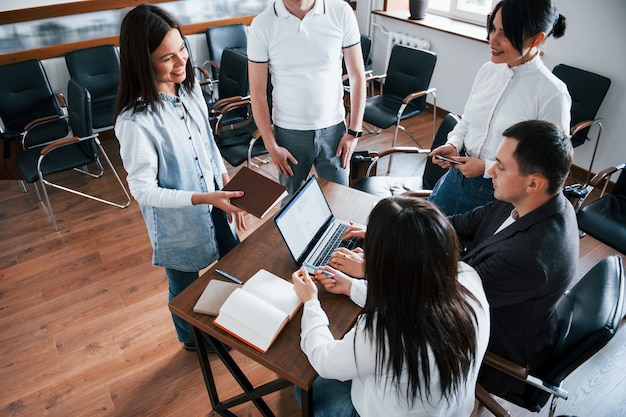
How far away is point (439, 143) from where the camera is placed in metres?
2.61

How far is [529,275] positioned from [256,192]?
0.96 meters

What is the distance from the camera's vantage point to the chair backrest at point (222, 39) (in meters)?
4.46

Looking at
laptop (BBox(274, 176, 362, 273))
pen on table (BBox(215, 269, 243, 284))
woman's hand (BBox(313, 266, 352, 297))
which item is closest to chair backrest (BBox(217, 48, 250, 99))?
laptop (BBox(274, 176, 362, 273))

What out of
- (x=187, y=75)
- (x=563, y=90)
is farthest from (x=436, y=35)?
(x=187, y=75)

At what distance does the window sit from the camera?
440 centimetres

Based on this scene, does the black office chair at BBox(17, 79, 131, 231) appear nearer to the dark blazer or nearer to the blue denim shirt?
the blue denim shirt

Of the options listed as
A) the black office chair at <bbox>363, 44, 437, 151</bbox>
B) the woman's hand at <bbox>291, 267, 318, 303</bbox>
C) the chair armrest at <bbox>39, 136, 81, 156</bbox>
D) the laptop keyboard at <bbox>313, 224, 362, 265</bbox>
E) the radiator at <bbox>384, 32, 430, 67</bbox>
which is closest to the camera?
the woman's hand at <bbox>291, 267, 318, 303</bbox>

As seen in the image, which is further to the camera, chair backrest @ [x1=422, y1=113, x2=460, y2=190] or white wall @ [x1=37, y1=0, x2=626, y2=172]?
white wall @ [x1=37, y1=0, x2=626, y2=172]

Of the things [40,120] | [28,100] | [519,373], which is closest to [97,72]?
[28,100]

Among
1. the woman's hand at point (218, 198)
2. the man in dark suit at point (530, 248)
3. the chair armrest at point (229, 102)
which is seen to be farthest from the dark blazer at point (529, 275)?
the chair armrest at point (229, 102)

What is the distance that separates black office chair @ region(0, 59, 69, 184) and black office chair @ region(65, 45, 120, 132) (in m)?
0.26

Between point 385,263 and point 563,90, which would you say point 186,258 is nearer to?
point 385,263

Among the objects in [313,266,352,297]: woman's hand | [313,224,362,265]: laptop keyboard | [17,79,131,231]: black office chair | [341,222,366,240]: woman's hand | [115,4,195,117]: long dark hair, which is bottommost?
[17,79,131,231]: black office chair

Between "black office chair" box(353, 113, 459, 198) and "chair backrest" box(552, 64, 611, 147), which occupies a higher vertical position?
"chair backrest" box(552, 64, 611, 147)
